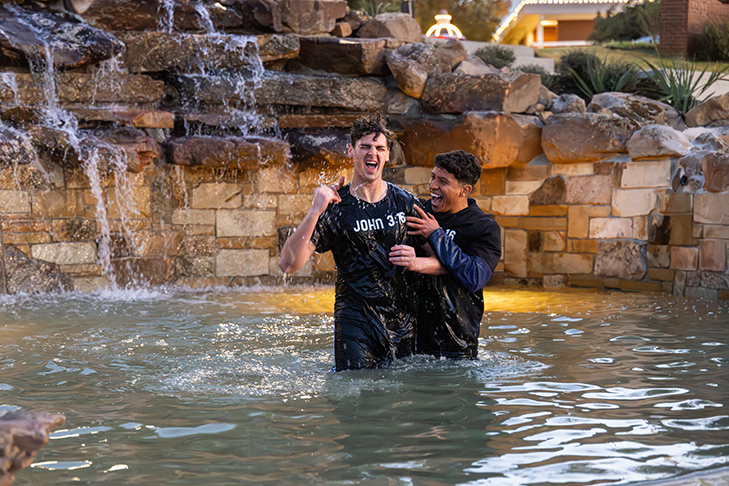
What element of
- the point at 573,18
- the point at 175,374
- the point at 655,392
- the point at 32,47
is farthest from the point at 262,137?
the point at 573,18

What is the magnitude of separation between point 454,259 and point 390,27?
19.6ft

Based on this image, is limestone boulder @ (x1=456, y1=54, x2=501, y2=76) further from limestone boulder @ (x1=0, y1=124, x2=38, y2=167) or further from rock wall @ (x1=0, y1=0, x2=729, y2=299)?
limestone boulder @ (x1=0, y1=124, x2=38, y2=167)

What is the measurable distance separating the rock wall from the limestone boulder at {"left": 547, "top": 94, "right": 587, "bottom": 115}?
2cm

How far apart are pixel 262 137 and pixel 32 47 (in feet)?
8.17

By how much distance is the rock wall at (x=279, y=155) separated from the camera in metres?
7.25

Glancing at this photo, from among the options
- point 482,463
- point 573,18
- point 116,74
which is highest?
point 573,18

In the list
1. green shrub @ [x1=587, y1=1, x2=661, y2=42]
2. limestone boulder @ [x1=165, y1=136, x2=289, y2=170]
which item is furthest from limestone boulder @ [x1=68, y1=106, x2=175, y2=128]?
green shrub @ [x1=587, y1=1, x2=661, y2=42]

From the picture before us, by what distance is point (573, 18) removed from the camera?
25.3 m

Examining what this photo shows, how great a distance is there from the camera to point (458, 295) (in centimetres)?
385

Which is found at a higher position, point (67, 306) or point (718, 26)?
point (718, 26)


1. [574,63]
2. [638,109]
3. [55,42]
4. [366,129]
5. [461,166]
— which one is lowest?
[461,166]

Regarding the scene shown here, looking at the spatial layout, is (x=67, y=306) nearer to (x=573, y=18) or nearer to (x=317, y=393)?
(x=317, y=393)

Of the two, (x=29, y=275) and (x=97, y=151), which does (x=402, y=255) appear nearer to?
(x=97, y=151)

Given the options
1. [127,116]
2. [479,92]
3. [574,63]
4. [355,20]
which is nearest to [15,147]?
[127,116]
